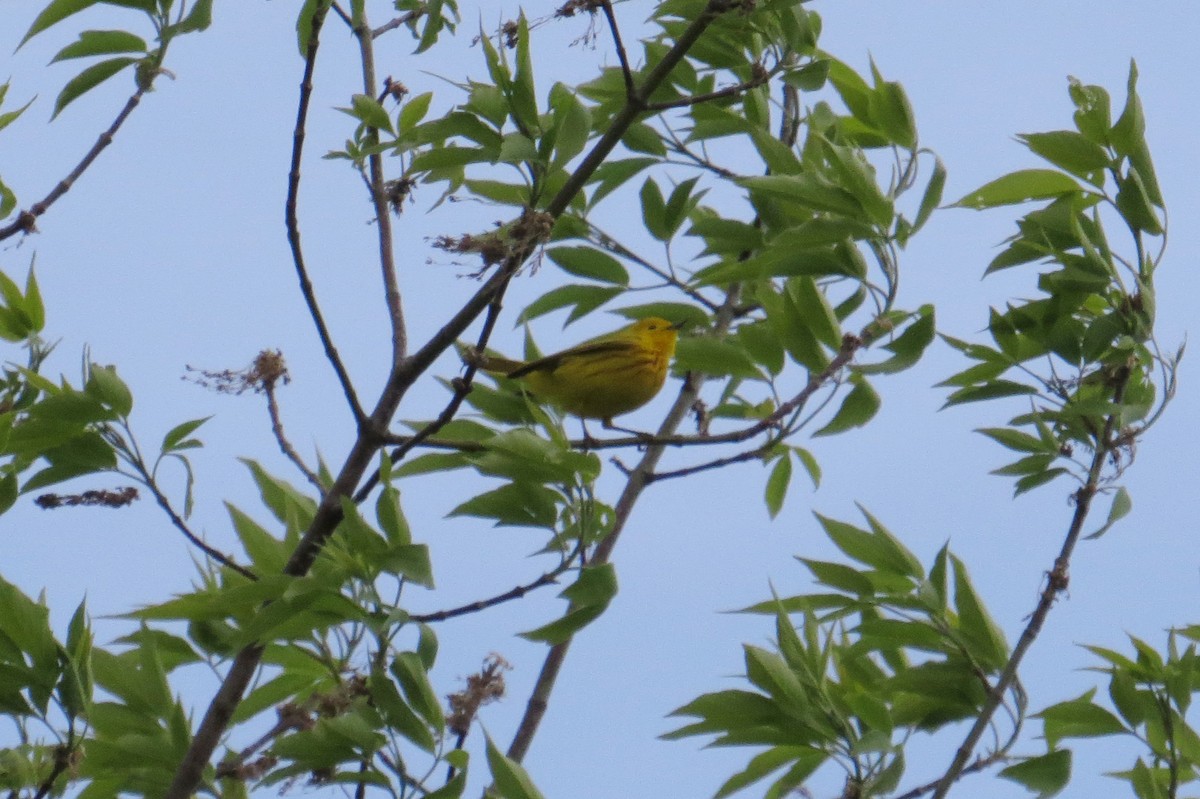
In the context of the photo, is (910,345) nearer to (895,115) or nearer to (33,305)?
(895,115)

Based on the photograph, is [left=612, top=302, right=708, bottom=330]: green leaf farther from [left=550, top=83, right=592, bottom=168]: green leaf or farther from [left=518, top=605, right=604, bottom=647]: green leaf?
[left=518, top=605, right=604, bottom=647]: green leaf

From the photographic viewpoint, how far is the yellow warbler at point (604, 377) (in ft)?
17.9

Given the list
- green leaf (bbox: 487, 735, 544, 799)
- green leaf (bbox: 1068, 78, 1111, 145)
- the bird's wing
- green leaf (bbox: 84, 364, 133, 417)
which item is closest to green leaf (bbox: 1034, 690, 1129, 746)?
green leaf (bbox: 487, 735, 544, 799)

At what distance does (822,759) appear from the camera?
3.24 meters

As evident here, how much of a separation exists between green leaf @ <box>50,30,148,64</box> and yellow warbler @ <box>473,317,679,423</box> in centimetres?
206

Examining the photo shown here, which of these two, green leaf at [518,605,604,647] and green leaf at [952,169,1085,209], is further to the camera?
green leaf at [952,169,1085,209]

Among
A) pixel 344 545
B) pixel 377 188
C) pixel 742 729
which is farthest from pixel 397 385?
pixel 742 729

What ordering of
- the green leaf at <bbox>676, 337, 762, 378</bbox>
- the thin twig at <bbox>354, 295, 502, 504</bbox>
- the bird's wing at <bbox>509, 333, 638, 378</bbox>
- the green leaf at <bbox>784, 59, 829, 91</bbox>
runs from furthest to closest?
the bird's wing at <bbox>509, 333, 638, 378</bbox>, the green leaf at <bbox>784, 59, 829, 91</bbox>, the green leaf at <bbox>676, 337, 762, 378</bbox>, the thin twig at <bbox>354, 295, 502, 504</bbox>

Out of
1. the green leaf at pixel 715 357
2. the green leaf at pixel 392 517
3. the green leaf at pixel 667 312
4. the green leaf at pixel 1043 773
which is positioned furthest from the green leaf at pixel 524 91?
the green leaf at pixel 1043 773

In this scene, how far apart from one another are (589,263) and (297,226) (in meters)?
1.29

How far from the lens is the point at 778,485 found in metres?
4.11

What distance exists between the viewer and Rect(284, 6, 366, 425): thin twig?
294 centimetres

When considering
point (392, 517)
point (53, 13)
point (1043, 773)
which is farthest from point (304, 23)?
point (1043, 773)

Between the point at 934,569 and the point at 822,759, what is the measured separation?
0.53 meters
